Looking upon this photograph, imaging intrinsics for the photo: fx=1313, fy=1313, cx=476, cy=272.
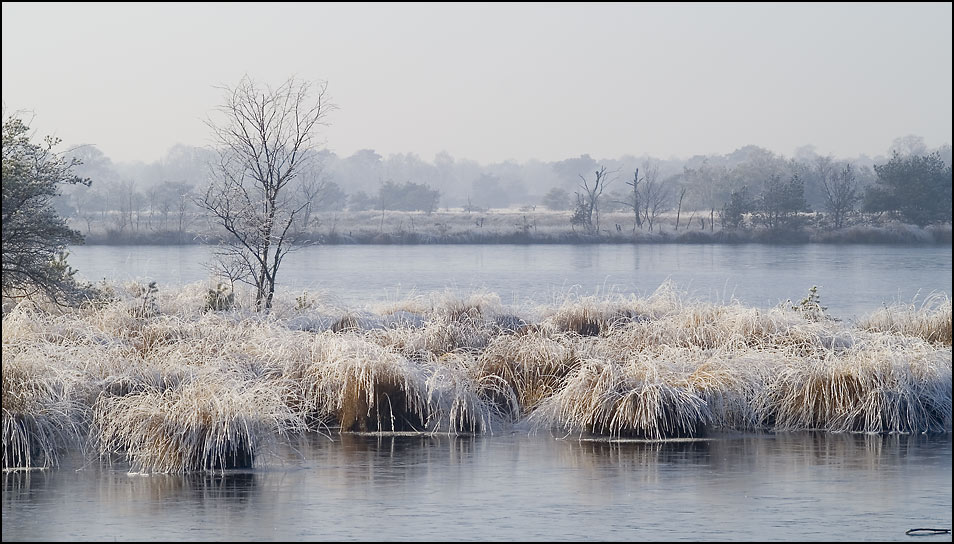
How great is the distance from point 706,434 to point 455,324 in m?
4.41

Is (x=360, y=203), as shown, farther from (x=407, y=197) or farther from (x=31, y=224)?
(x=31, y=224)

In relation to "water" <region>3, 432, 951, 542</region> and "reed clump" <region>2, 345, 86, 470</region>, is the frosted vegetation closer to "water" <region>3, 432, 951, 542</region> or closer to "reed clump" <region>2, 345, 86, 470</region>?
"reed clump" <region>2, 345, 86, 470</region>

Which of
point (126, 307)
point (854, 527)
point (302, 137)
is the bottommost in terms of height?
point (854, 527)

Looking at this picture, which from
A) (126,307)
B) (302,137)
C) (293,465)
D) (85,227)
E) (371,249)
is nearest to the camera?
(293,465)

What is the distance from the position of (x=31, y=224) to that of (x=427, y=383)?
6.40m

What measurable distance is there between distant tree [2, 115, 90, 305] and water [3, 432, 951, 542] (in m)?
5.68

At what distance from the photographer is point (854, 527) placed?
9.31m

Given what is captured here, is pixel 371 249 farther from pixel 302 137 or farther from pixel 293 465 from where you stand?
pixel 293 465

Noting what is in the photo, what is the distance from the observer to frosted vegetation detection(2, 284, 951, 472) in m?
11.5

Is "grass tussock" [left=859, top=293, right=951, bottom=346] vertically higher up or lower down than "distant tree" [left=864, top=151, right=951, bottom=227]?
lower down

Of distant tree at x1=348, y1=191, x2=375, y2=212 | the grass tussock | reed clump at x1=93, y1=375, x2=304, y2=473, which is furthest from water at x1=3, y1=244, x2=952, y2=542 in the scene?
distant tree at x1=348, y1=191, x2=375, y2=212

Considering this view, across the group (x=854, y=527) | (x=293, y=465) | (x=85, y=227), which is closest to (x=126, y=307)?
(x=293, y=465)

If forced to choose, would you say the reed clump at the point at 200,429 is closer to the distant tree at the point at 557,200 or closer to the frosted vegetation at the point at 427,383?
the frosted vegetation at the point at 427,383

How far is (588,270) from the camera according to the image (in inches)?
1639
